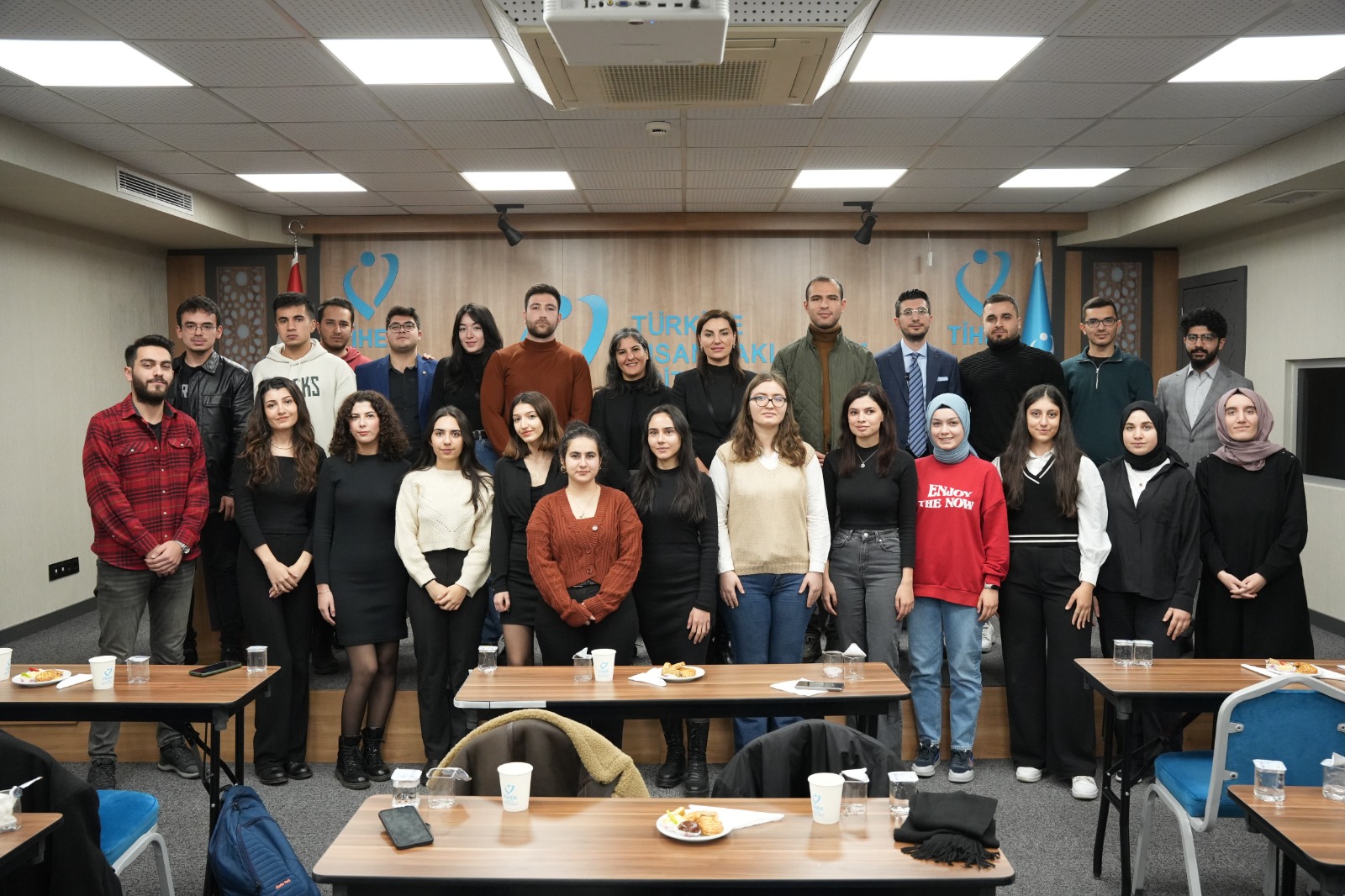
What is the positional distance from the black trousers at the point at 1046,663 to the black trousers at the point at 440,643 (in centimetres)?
235

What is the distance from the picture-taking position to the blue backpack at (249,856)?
2.59m

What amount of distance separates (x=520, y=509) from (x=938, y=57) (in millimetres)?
2990

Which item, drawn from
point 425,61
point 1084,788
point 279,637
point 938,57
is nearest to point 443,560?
point 279,637

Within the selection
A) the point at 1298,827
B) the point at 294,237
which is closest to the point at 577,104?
the point at 1298,827

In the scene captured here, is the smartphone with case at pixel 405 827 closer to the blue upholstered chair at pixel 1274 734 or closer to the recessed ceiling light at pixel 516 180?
the blue upholstered chair at pixel 1274 734

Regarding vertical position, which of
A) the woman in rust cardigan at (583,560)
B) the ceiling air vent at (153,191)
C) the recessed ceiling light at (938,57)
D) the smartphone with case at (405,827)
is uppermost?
the recessed ceiling light at (938,57)

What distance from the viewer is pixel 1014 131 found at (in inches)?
236

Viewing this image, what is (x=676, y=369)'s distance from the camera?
9.20 m

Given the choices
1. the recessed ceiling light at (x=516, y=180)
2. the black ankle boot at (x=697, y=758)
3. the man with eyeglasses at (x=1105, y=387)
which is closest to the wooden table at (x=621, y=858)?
the black ankle boot at (x=697, y=758)

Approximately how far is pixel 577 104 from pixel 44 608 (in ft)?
19.8

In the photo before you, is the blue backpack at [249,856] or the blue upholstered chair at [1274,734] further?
the blue upholstered chair at [1274,734]

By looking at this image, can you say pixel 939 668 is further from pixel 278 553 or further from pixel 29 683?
pixel 29 683

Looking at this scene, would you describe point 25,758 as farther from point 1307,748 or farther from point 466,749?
point 1307,748

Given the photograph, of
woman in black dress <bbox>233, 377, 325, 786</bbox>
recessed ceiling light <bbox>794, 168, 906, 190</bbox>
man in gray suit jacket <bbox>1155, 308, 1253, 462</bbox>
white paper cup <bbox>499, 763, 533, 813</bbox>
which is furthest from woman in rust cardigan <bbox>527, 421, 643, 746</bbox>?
recessed ceiling light <bbox>794, 168, 906, 190</bbox>
